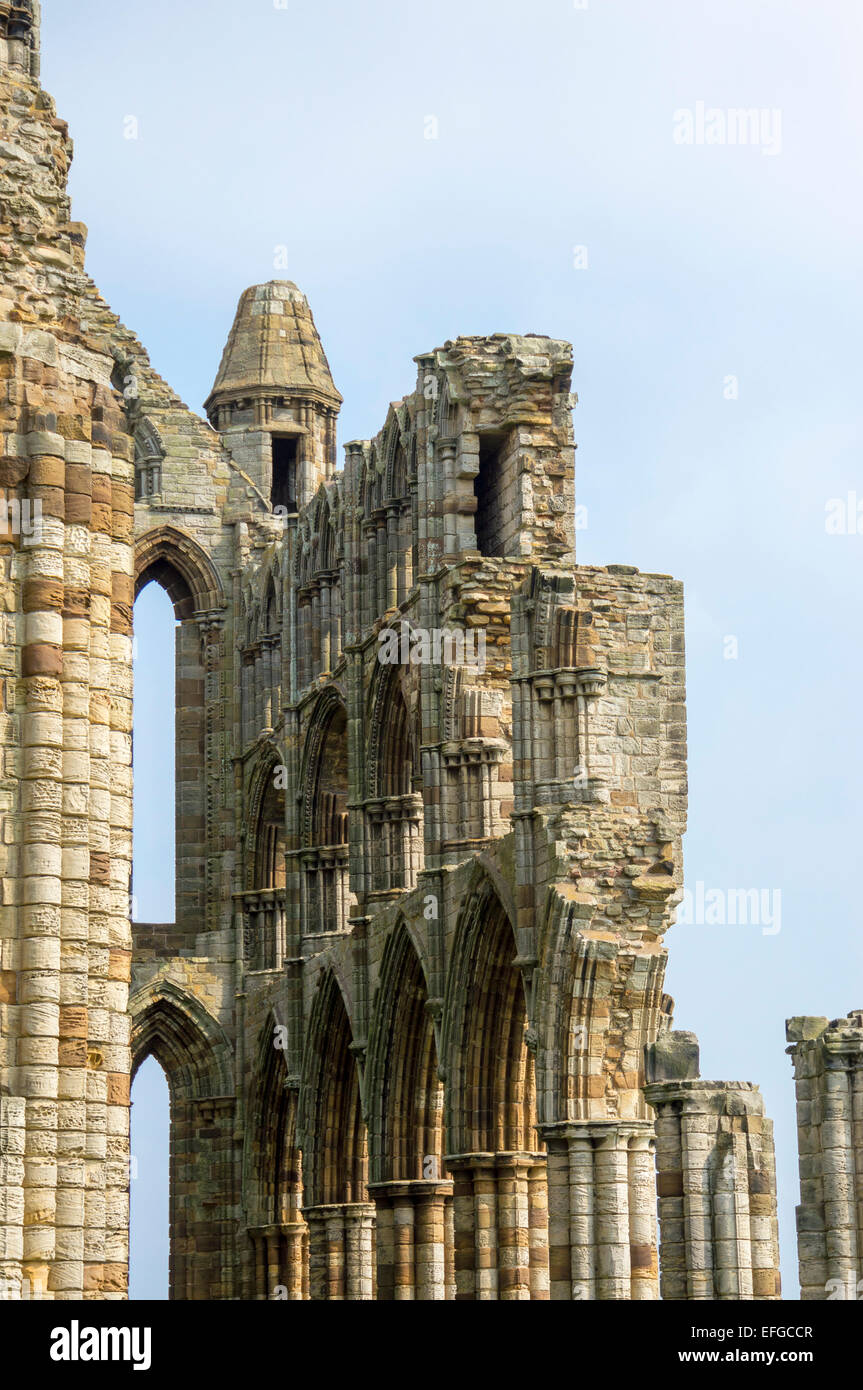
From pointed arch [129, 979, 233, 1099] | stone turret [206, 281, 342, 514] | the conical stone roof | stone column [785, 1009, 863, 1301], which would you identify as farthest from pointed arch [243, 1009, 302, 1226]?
stone column [785, 1009, 863, 1301]

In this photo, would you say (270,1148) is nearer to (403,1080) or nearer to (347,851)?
(347,851)

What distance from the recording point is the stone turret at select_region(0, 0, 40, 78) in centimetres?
1700

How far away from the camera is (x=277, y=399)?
4712cm

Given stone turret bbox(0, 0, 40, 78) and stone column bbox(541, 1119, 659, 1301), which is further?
stone column bbox(541, 1119, 659, 1301)

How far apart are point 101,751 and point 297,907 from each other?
22889mm

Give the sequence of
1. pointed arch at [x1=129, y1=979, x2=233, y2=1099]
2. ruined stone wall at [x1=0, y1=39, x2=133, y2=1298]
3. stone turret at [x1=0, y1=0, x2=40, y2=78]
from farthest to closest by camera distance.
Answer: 1. pointed arch at [x1=129, y1=979, x2=233, y2=1099]
2. stone turret at [x1=0, y1=0, x2=40, y2=78]
3. ruined stone wall at [x1=0, y1=39, x2=133, y2=1298]

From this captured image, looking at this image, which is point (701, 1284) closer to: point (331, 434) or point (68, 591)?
point (68, 591)

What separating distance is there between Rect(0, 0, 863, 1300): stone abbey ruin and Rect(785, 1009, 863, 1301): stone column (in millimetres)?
36

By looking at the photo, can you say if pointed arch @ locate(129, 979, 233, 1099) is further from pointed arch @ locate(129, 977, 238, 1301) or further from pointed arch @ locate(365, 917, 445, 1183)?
pointed arch @ locate(365, 917, 445, 1183)

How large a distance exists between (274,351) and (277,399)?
0.94 meters

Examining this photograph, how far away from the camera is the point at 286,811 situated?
39.7 m

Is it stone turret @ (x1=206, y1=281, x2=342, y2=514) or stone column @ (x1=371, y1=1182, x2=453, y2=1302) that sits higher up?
stone turret @ (x1=206, y1=281, x2=342, y2=514)

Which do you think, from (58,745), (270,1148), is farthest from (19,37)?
(270,1148)
